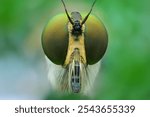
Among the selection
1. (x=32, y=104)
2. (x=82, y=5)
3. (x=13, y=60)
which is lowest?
(x=32, y=104)

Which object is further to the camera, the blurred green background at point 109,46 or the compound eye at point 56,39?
the blurred green background at point 109,46

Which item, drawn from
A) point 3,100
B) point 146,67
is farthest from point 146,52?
point 3,100

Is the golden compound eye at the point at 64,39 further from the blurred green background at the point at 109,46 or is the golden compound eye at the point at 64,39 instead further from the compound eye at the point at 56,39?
the blurred green background at the point at 109,46

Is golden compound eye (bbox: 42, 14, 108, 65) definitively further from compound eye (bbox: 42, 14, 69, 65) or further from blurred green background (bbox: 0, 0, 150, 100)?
blurred green background (bbox: 0, 0, 150, 100)

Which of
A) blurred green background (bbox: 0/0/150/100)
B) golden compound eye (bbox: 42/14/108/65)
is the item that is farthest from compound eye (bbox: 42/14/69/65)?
blurred green background (bbox: 0/0/150/100)

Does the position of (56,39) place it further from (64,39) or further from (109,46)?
(109,46)

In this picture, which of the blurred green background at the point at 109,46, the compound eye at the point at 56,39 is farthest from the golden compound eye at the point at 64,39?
the blurred green background at the point at 109,46

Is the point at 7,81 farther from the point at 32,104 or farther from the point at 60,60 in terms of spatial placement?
the point at 60,60
